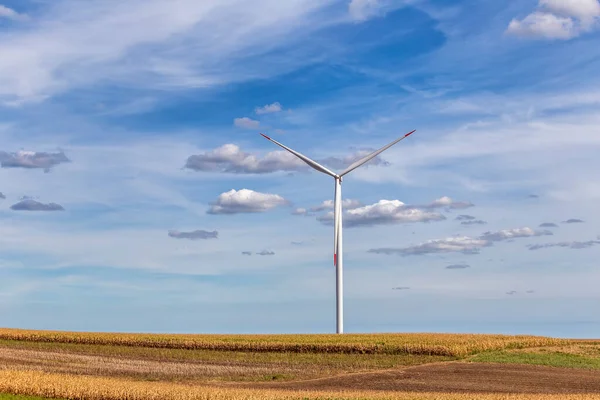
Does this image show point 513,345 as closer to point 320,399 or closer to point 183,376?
point 183,376

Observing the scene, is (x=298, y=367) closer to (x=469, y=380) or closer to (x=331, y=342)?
(x=331, y=342)

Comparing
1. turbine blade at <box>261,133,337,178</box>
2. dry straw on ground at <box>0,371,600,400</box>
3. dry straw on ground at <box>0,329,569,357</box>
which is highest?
turbine blade at <box>261,133,337,178</box>

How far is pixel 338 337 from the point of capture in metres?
73.9

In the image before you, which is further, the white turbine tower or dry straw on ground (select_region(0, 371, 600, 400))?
the white turbine tower

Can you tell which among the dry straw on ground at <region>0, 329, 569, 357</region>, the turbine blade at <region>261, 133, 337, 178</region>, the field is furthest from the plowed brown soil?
the turbine blade at <region>261, 133, 337, 178</region>

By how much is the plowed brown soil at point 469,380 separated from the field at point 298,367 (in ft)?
0.22

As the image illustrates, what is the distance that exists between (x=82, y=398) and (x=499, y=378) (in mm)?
27303

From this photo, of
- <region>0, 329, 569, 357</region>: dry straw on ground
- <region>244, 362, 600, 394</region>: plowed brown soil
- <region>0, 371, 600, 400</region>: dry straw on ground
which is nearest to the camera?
<region>0, 371, 600, 400</region>: dry straw on ground

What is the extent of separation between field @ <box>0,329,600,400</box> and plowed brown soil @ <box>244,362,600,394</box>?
0.22ft

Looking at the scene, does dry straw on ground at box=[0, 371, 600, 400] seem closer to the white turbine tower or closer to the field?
the field

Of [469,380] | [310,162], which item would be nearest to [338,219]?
[310,162]

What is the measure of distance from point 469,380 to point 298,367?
1382 cm

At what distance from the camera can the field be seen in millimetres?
43438

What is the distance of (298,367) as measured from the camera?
5947cm
